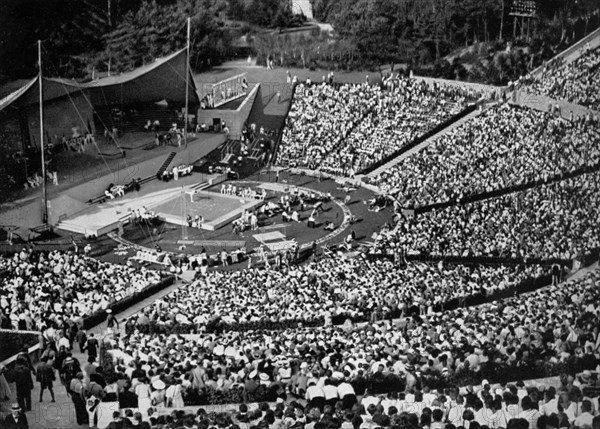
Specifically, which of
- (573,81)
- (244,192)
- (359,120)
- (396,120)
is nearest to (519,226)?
(244,192)

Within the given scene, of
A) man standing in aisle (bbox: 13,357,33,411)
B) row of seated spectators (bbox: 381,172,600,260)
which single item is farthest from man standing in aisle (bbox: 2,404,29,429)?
row of seated spectators (bbox: 381,172,600,260)

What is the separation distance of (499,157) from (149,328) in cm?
2237

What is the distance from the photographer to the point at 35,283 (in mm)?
26438

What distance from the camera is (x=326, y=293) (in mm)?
25781

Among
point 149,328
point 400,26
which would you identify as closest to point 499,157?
point 400,26

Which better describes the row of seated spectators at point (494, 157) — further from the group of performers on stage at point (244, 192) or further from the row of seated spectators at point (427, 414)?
the row of seated spectators at point (427, 414)

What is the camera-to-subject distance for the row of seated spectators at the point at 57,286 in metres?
24.5

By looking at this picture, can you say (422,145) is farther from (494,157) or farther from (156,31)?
(156,31)

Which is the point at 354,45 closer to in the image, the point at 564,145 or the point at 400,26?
the point at 400,26

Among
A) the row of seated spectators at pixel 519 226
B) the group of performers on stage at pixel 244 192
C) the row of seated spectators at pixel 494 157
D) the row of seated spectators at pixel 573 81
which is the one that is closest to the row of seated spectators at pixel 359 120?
the row of seated spectators at pixel 494 157

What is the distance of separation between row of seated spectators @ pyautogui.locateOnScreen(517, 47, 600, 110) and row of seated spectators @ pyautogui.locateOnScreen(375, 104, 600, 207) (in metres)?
1.63

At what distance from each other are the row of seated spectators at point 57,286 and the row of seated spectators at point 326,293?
5.69 feet

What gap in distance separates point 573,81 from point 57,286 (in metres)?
28.8

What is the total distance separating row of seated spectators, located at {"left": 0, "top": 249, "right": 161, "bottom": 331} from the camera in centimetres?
2447
